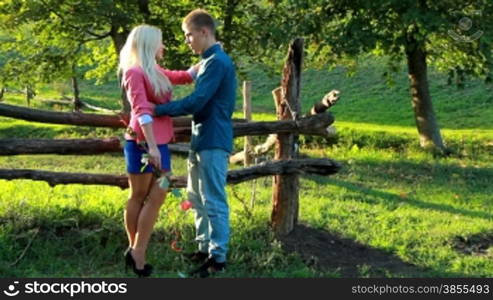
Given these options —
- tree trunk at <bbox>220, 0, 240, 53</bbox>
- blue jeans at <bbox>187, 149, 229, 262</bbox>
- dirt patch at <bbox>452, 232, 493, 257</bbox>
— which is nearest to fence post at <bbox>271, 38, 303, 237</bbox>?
blue jeans at <bbox>187, 149, 229, 262</bbox>

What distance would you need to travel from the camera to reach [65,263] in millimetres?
6652

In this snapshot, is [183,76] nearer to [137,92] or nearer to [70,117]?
[137,92]

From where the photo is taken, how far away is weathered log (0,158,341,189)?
23.2 ft

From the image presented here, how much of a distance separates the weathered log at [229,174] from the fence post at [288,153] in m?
0.23

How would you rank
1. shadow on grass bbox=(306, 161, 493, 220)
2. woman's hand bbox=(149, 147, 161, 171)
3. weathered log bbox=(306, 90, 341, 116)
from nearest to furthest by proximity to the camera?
1. woman's hand bbox=(149, 147, 161, 171)
2. weathered log bbox=(306, 90, 341, 116)
3. shadow on grass bbox=(306, 161, 493, 220)

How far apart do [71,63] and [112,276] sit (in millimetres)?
11474

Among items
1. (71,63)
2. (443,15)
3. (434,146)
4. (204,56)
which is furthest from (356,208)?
(71,63)

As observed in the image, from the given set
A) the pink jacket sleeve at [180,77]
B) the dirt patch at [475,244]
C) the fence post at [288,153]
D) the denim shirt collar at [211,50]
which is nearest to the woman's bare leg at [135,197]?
the pink jacket sleeve at [180,77]

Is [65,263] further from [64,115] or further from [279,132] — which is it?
[279,132]

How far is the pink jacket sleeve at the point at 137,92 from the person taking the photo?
5590 millimetres

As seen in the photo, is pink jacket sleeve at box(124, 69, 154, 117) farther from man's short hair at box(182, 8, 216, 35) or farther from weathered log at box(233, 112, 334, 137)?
weathered log at box(233, 112, 334, 137)

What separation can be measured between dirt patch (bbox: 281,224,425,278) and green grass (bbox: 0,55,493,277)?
0.08 m

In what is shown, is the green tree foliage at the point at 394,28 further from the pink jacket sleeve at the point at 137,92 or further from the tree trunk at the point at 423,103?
the pink jacket sleeve at the point at 137,92

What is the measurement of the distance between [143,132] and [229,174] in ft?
5.81
